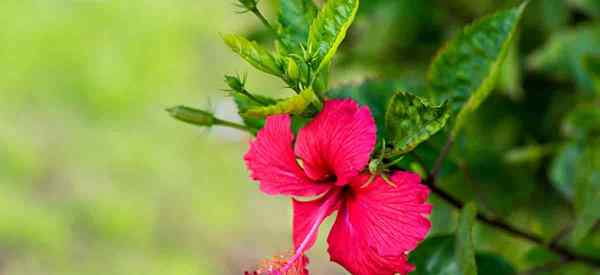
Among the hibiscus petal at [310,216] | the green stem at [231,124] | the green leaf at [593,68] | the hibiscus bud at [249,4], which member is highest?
the hibiscus bud at [249,4]

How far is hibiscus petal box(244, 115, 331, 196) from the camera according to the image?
2.26 ft

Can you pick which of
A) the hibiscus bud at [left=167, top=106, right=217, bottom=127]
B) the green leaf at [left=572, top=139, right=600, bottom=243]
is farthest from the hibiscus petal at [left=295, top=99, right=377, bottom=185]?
the green leaf at [left=572, top=139, right=600, bottom=243]

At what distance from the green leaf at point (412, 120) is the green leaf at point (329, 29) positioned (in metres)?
0.07

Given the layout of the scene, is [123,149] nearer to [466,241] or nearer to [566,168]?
[566,168]

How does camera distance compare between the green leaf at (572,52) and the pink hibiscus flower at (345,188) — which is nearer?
the pink hibiscus flower at (345,188)

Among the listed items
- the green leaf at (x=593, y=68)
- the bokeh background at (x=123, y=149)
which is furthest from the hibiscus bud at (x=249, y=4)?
the bokeh background at (x=123, y=149)

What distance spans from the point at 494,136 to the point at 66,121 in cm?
172

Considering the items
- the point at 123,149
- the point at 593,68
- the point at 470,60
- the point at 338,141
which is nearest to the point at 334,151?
the point at 338,141

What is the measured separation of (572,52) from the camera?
1.25 meters

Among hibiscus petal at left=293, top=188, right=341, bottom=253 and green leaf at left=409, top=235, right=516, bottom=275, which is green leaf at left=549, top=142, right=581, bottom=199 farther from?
hibiscus petal at left=293, top=188, right=341, bottom=253

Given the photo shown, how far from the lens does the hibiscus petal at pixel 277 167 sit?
2.26 feet

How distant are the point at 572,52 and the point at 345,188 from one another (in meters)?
0.69

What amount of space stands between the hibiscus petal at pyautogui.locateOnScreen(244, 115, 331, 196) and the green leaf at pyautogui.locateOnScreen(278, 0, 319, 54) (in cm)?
9

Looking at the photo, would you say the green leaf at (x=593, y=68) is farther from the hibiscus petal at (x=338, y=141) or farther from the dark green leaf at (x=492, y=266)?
the hibiscus petal at (x=338, y=141)
